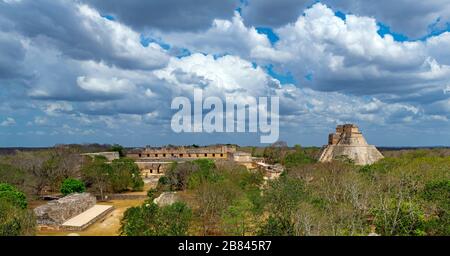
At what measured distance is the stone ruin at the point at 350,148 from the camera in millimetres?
33938

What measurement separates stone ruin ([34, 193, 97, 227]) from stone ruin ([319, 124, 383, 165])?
2267cm

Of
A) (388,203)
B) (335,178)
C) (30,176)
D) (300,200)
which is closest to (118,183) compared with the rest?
(30,176)

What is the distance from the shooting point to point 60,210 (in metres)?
20.0

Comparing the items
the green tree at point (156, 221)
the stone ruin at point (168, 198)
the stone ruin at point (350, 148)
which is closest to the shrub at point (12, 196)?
the stone ruin at point (168, 198)

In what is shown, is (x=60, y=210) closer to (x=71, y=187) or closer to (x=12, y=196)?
(x=12, y=196)

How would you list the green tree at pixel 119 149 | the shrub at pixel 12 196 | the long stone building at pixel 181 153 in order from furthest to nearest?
the green tree at pixel 119 149 < the long stone building at pixel 181 153 < the shrub at pixel 12 196

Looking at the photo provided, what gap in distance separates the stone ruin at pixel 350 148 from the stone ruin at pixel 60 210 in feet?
74.4

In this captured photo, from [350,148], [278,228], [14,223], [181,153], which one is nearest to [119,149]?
[181,153]

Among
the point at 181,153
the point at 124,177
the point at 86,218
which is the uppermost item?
the point at 181,153

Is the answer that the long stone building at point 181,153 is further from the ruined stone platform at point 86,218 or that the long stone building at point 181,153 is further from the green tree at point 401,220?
the green tree at point 401,220

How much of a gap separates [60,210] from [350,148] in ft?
88.0

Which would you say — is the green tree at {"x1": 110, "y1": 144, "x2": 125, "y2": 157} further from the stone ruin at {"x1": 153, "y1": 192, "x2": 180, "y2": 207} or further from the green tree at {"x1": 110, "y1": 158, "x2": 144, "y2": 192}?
the stone ruin at {"x1": 153, "y1": 192, "x2": 180, "y2": 207}

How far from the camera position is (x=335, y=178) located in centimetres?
2116
